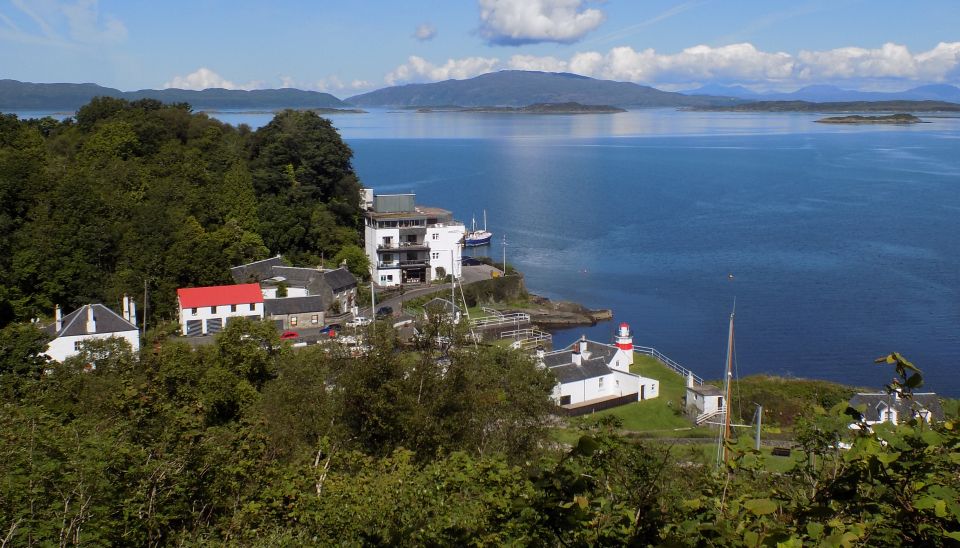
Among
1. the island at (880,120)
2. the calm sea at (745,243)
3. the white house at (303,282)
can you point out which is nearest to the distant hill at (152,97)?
the calm sea at (745,243)

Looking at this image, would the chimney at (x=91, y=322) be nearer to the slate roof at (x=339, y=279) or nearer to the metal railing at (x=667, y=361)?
the slate roof at (x=339, y=279)

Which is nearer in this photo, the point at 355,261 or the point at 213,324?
the point at 213,324

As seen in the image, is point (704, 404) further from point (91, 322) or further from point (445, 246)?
point (445, 246)

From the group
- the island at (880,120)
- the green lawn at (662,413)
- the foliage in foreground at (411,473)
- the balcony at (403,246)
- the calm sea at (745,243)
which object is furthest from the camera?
the island at (880,120)

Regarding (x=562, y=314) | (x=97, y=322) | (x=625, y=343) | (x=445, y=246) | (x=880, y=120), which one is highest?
(x=880, y=120)

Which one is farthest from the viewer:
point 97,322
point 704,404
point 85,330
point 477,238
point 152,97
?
point 152,97

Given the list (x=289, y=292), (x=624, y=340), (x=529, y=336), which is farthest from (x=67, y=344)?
(x=624, y=340)

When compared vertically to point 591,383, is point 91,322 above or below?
above
